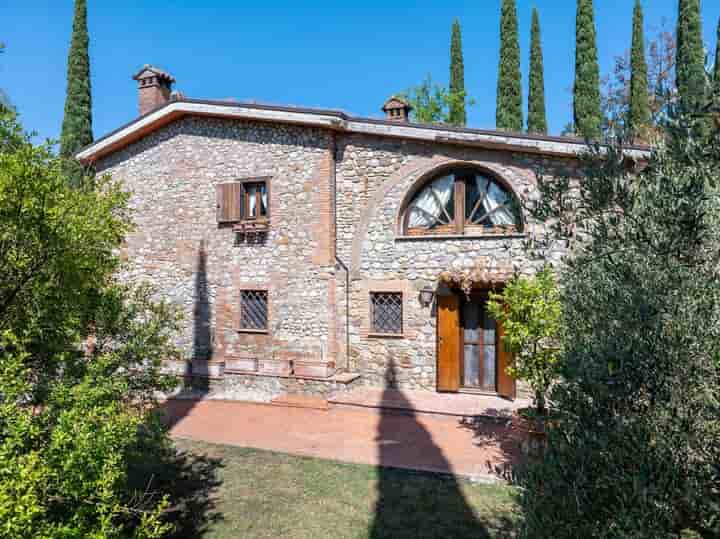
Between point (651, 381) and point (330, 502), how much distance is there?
14.5 feet

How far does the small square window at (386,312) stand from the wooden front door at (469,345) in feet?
3.38

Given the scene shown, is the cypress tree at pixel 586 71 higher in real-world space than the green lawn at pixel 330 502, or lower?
higher

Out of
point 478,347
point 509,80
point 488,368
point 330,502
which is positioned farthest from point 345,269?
point 509,80

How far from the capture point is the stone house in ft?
33.6

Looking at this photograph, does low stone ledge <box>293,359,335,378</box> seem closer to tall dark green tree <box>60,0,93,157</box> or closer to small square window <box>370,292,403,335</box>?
small square window <box>370,292,403,335</box>

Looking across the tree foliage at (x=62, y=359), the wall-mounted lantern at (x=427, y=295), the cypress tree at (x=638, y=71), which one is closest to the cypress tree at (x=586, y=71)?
the cypress tree at (x=638, y=71)

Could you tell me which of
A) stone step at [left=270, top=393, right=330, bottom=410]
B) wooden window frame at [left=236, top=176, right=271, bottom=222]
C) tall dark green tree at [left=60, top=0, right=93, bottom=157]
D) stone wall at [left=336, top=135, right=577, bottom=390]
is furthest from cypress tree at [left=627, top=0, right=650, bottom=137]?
tall dark green tree at [left=60, top=0, right=93, bottom=157]

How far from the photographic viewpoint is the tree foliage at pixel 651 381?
8.11 feet

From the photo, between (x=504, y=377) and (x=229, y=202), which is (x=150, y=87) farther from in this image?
(x=504, y=377)

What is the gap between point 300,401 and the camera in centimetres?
1051

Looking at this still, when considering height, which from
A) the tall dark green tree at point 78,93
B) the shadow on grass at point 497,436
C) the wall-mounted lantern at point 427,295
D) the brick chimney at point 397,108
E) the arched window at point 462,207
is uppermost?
the tall dark green tree at point 78,93

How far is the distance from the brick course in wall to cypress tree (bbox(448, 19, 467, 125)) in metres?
16.8

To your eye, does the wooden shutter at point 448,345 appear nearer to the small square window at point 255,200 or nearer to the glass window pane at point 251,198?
the small square window at point 255,200

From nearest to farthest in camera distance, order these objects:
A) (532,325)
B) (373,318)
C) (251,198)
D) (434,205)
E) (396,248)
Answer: (532,325), (434,205), (396,248), (373,318), (251,198)
